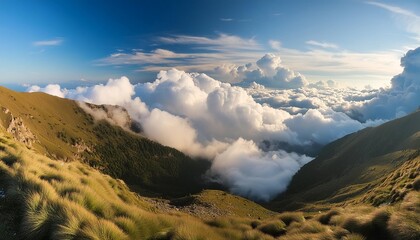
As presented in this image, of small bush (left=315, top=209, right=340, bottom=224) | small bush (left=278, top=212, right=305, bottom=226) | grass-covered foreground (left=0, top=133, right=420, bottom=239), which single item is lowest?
small bush (left=278, top=212, right=305, bottom=226)

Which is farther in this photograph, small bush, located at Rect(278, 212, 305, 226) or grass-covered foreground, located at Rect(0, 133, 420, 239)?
small bush, located at Rect(278, 212, 305, 226)

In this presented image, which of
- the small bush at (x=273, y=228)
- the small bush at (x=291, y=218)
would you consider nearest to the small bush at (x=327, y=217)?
the small bush at (x=291, y=218)

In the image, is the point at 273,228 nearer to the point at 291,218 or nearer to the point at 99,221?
the point at 291,218

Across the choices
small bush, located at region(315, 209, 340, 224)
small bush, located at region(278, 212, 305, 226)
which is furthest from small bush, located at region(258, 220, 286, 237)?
small bush, located at region(315, 209, 340, 224)

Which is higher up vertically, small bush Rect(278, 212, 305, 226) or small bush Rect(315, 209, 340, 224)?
small bush Rect(315, 209, 340, 224)

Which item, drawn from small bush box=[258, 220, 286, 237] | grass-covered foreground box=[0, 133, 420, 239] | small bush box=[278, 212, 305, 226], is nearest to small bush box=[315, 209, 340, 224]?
small bush box=[278, 212, 305, 226]

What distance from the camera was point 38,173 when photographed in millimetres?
17469

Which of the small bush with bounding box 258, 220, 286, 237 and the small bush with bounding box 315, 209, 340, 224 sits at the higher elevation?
the small bush with bounding box 315, 209, 340, 224

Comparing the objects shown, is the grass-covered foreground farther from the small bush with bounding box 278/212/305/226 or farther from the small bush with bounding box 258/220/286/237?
the small bush with bounding box 278/212/305/226

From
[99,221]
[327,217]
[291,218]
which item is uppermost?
[99,221]

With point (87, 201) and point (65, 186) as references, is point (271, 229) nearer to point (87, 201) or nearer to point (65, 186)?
point (87, 201)

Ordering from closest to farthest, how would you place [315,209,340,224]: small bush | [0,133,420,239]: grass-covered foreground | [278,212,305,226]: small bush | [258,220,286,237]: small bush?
[0,133,420,239]: grass-covered foreground
[258,220,286,237]: small bush
[315,209,340,224]: small bush
[278,212,305,226]: small bush

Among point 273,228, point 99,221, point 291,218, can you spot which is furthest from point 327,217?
point 99,221

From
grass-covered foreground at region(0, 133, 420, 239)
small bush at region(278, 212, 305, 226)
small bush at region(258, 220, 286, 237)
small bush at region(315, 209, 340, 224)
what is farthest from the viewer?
small bush at region(278, 212, 305, 226)
